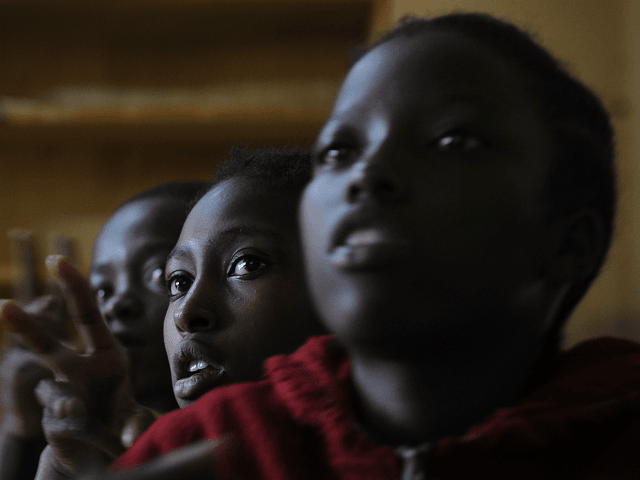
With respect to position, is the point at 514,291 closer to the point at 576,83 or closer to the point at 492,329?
the point at 492,329

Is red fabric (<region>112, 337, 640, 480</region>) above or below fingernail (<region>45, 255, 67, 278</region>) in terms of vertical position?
below

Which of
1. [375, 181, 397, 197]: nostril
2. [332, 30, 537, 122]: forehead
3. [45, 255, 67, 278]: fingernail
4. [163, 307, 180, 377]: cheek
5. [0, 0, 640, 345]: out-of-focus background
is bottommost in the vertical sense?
[163, 307, 180, 377]: cheek

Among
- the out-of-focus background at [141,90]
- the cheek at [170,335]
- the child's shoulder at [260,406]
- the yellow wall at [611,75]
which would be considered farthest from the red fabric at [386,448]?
the out-of-focus background at [141,90]

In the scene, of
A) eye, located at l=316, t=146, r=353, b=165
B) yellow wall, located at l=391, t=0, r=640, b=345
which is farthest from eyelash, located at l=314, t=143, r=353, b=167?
yellow wall, located at l=391, t=0, r=640, b=345

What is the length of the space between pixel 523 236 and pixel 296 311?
8.0 inches

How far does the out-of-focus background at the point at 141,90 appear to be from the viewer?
4.66 ft

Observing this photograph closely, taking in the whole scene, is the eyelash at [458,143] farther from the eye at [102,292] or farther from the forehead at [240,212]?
the eye at [102,292]

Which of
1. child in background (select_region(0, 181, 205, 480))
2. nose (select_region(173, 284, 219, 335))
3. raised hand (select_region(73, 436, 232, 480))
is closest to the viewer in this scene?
raised hand (select_region(73, 436, 232, 480))

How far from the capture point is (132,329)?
60 centimetres

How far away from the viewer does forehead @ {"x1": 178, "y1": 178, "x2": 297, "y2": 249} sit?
0.50 metres

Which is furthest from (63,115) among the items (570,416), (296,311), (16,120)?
(570,416)

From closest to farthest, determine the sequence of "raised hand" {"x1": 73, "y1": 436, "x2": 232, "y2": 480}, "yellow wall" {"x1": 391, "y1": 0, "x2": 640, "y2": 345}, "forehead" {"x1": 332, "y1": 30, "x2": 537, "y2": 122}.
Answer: "raised hand" {"x1": 73, "y1": 436, "x2": 232, "y2": 480}
"forehead" {"x1": 332, "y1": 30, "x2": 537, "y2": 122}
"yellow wall" {"x1": 391, "y1": 0, "x2": 640, "y2": 345}

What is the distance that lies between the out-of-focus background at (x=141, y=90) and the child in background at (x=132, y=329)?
0.81m

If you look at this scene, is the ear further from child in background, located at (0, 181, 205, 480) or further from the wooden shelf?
the wooden shelf
